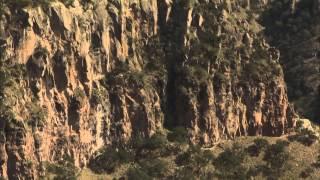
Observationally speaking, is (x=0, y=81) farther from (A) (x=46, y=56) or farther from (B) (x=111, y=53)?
(B) (x=111, y=53)

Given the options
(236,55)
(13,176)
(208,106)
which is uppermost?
(236,55)

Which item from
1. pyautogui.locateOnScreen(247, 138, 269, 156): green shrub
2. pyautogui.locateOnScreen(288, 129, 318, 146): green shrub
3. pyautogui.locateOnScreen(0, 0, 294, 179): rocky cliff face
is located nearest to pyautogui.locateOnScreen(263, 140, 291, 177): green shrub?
pyautogui.locateOnScreen(247, 138, 269, 156): green shrub

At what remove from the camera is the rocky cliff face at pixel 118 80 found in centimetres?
15812

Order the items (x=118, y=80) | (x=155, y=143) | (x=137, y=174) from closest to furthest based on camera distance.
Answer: (x=137, y=174) < (x=118, y=80) < (x=155, y=143)

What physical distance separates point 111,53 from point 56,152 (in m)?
26.0

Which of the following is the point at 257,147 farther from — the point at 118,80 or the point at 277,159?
the point at 118,80

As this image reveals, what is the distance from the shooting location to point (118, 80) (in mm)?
176250

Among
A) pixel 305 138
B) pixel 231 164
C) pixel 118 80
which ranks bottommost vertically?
pixel 231 164

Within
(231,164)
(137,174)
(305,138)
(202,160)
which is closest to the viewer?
(137,174)

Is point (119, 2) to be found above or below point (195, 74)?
above

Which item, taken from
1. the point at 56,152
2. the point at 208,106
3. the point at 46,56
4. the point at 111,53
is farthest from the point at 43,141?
the point at 208,106

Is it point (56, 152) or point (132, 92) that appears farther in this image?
point (132, 92)

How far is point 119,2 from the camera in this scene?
18138cm

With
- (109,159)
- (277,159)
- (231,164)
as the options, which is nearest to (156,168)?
(109,159)
